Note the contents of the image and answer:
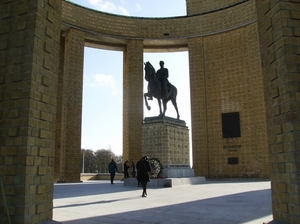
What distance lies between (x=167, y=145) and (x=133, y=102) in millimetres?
8123

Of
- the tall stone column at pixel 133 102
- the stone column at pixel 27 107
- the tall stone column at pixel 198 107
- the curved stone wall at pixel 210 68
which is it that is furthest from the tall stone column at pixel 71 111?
the stone column at pixel 27 107

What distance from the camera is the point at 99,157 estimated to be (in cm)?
7025

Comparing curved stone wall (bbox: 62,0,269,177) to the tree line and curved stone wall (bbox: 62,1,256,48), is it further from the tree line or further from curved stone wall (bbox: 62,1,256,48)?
the tree line

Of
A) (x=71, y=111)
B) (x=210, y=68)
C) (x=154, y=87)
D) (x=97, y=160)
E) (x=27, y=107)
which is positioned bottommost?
(x=97, y=160)

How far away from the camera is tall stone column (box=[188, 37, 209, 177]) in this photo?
20.4 meters

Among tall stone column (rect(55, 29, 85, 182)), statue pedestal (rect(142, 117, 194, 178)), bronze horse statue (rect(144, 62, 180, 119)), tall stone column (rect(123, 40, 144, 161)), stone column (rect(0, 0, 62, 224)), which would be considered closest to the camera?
stone column (rect(0, 0, 62, 224))

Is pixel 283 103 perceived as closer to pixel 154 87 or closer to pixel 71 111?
pixel 154 87

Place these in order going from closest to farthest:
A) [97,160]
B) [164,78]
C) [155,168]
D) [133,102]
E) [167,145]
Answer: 1. [155,168]
2. [167,145]
3. [164,78]
4. [133,102]
5. [97,160]

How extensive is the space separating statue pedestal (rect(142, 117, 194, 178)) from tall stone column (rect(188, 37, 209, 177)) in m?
5.86

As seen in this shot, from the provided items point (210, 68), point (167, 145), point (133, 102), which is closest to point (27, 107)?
point (167, 145)

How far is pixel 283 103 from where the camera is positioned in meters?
4.56

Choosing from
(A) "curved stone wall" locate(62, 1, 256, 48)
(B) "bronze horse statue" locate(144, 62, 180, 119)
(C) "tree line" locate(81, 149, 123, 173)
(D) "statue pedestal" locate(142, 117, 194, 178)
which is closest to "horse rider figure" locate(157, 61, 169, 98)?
(B) "bronze horse statue" locate(144, 62, 180, 119)

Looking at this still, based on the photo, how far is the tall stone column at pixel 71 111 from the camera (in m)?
18.8

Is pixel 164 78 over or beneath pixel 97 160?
over
